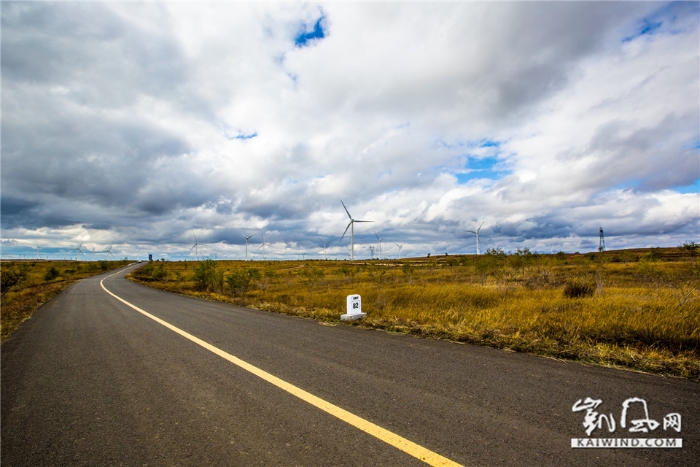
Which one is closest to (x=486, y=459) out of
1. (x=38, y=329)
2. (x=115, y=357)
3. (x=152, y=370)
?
(x=152, y=370)

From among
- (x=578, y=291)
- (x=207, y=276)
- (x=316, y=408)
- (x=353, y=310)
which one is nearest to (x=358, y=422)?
(x=316, y=408)

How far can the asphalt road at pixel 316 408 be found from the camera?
9.85 ft

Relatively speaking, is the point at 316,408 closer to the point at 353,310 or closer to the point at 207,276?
the point at 353,310

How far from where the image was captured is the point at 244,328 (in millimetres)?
9273

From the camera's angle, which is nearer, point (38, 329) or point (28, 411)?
point (28, 411)

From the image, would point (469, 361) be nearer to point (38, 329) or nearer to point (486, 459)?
point (486, 459)

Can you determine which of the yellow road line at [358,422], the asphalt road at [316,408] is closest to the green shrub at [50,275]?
the asphalt road at [316,408]

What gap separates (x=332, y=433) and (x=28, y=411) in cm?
394

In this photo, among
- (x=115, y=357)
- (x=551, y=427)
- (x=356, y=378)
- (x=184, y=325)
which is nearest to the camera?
(x=551, y=427)

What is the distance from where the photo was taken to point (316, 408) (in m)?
3.88

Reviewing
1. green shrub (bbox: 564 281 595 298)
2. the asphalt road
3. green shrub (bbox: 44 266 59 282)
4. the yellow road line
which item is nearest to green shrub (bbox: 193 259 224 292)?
the asphalt road

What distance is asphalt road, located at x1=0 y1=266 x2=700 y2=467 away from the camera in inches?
118

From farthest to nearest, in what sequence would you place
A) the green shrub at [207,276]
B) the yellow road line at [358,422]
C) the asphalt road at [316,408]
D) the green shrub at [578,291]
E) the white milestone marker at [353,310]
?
the green shrub at [207,276], the green shrub at [578,291], the white milestone marker at [353,310], the asphalt road at [316,408], the yellow road line at [358,422]

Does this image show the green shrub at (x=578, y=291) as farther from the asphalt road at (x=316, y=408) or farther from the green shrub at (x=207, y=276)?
the green shrub at (x=207, y=276)
